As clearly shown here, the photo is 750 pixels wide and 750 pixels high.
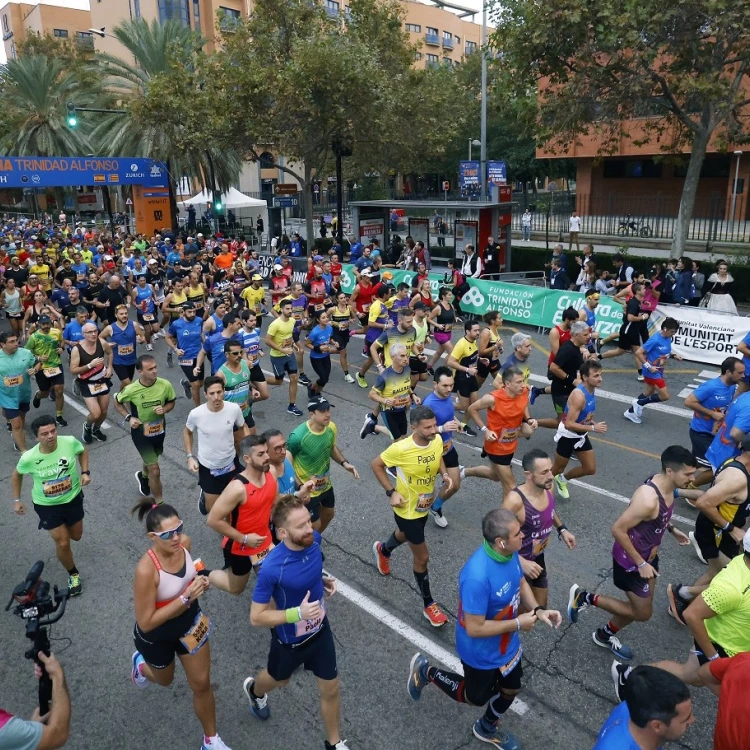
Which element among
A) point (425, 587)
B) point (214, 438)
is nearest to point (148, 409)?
point (214, 438)

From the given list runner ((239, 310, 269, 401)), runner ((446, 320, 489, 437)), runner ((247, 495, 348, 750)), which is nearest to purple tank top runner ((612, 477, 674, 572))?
runner ((247, 495, 348, 750))

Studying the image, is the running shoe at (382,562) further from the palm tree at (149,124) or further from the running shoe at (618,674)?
the palm tree at (149,124)

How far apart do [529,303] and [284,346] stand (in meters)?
7.46

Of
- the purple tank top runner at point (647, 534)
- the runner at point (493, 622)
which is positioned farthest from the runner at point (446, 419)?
the runner at point (493, 622)

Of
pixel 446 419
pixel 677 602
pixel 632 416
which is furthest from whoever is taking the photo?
pixel 632 416

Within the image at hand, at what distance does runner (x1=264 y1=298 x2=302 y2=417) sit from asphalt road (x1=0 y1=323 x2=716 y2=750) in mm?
2386

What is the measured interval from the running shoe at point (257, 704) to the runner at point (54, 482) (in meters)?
2.33

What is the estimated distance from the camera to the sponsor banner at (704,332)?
40.5 ft

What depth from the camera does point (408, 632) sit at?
17.8 feet

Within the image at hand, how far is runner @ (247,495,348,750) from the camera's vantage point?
386 cm

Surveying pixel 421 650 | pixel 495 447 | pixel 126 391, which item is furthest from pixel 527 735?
pixel 126 391

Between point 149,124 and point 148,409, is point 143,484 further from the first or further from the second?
point 149,124

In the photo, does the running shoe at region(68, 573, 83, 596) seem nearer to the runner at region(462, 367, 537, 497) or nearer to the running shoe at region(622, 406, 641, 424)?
the runner at region(462, 367, 537, 497)

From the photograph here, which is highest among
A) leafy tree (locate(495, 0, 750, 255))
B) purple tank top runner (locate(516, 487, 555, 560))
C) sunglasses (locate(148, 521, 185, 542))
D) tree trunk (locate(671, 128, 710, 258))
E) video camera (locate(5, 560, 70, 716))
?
leafy tree (locate(495, 0, 750, 255))
